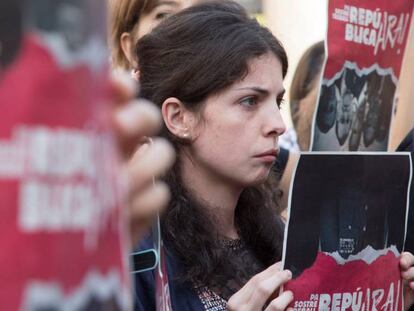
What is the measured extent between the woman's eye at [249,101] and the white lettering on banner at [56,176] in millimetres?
1263

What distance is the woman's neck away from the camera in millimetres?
1844

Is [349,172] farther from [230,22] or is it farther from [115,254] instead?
[115,254]

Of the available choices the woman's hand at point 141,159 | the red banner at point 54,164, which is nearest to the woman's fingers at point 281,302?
the woman's hand at point 141,159

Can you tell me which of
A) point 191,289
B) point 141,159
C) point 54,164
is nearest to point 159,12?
point 191,289

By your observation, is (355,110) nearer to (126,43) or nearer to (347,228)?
(347,228)

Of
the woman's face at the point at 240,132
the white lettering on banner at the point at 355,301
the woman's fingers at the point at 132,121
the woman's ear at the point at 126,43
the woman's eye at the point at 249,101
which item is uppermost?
the woman's ear at the point at 126,43

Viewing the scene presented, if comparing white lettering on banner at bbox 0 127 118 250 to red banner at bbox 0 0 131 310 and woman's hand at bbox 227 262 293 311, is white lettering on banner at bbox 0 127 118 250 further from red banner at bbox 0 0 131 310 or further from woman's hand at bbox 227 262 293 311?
woman's hand at bbox 227 262 293 311

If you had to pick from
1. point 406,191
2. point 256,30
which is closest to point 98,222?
point 406,191

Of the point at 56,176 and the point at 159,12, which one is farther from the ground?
the point at 159,12

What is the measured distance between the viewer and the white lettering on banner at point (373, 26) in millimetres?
2082

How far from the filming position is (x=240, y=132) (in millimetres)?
1784

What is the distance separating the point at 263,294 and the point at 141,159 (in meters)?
0.93

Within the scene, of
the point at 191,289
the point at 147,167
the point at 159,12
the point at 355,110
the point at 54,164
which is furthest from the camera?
the point at 159,12

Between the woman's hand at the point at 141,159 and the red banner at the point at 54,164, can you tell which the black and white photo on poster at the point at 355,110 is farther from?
the red banner at the point at 54,164
